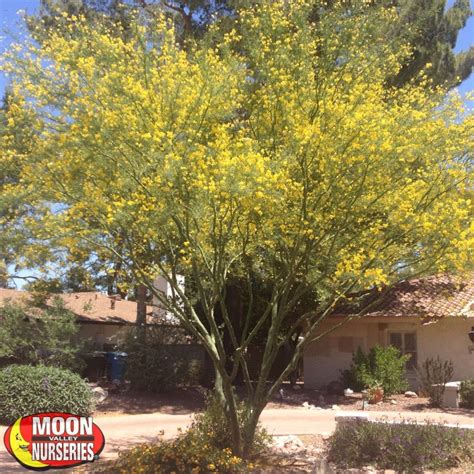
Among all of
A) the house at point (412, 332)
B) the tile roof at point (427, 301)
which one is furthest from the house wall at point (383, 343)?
the tile roof at point (427, 301)

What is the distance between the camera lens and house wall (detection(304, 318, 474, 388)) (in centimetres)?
1947

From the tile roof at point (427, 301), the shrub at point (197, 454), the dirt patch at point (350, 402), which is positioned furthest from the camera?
the tile roof at point (427, 301)

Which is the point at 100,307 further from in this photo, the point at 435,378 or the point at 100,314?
the point at 435,378

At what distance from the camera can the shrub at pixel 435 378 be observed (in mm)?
16469

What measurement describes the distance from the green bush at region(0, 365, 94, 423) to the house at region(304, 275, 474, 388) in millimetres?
7731

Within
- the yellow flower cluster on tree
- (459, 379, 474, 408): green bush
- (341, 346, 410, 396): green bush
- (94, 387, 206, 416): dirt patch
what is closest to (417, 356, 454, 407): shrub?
(459, 379, 474, 408): green bush

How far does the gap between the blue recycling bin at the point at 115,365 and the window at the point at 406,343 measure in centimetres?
896

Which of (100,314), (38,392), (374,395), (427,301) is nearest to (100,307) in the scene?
(100,314)

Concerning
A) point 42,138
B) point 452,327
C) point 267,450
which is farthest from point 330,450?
point 452,327

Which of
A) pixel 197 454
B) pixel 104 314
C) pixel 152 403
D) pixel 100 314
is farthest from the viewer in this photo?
pixel 104 314

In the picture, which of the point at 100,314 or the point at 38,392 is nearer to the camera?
the point at 38,392

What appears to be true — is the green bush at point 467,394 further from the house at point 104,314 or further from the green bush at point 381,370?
the house at point 104,314

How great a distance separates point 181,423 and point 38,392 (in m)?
3.29

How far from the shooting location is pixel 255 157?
24.1ft
